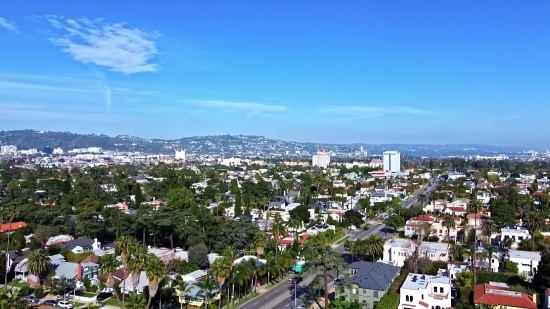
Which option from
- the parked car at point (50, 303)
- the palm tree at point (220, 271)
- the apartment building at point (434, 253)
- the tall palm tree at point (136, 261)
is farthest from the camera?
the apartment building at point (434, 253)

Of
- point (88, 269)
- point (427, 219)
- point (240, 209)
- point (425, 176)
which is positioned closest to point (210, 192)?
point (240, 209)

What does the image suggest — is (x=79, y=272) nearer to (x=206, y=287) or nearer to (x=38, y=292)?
(x=38, y=292)

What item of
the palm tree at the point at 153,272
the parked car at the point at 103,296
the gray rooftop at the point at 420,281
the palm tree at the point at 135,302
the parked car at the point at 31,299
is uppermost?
the palm tree at the point at 153,272

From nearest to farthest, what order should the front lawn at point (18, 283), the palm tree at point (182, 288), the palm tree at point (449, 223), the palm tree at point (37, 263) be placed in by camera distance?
1. the palm tree at point (182, 288)
2. the palm tree at point (37, 263)
3. the front lawn at point (18, 283)
4. the palm tree at point (449, 223)

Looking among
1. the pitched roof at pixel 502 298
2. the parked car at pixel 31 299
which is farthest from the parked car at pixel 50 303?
the pitched roof at pixel 502 298

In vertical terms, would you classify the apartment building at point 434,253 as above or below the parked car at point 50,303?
above

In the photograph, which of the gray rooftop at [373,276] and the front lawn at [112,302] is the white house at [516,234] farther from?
the front lawn at [112,302]
